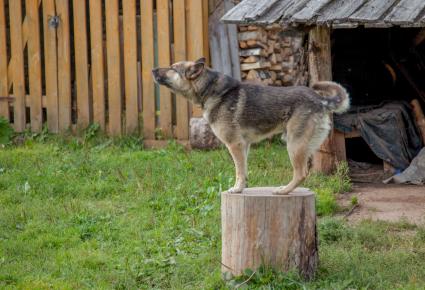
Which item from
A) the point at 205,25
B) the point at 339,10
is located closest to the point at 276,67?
the point at 205,25

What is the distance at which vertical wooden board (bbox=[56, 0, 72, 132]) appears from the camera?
44.1 feet

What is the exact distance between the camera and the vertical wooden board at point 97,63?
1321cm

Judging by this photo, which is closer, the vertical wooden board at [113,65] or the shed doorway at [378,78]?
the shed doorway at [378,78]

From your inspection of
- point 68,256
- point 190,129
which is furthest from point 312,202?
point 190,129

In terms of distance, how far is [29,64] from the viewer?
45.1 ft

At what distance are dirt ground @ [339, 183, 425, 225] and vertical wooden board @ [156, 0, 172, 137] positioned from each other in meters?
3.56

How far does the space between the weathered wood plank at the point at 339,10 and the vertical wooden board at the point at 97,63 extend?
16.4 ft

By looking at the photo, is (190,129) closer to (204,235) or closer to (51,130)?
(51,130)

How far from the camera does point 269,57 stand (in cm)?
1291

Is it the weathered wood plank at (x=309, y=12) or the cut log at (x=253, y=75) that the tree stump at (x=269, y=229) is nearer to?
the weathered wood plank at (x=309, y=12)

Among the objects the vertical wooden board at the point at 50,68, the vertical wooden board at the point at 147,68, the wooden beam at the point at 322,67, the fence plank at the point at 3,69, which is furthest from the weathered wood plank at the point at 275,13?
the fence plank at the point at 3,69

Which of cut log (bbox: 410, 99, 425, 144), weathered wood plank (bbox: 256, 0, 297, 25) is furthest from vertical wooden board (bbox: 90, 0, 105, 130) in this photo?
cut log (bbox: 410, 99, 425, 144)

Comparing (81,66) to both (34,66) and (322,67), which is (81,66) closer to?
(34,66)

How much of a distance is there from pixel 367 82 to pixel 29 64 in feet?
20.3
